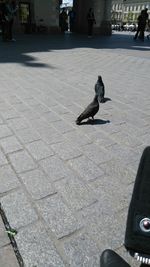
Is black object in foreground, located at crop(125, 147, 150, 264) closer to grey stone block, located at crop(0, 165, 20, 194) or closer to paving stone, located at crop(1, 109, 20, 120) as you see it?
grey stone block, located at crop(0, 165, 20, 194)

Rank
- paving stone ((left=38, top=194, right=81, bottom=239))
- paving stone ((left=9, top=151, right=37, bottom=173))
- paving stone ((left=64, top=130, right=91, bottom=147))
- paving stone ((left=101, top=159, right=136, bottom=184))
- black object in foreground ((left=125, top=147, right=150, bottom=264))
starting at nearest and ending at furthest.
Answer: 1. black object in foreground ((left=125, top=147, right=150, bottom=264))
2. paving stone ((left=38, top=194, right=81, bottom=239))
3. paving stone ((left=101, top=159, right=136, bottom=184))
4. paving stone ((left=9, top=151, right=37, bottom=173))
5. paving stone ((left=64, top=130, right=91, bottom=147))

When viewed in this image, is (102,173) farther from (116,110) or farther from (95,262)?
(116,110)

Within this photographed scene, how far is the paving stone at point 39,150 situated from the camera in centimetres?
340

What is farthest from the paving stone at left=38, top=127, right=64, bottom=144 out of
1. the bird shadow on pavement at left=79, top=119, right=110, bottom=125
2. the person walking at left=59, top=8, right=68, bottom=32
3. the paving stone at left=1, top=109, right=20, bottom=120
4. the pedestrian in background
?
the pedestrian in background

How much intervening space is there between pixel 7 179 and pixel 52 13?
20856mm

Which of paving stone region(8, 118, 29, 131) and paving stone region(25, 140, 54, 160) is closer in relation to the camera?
paving stone region(25, 140, 54, 160)

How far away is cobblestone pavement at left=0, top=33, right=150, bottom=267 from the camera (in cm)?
212

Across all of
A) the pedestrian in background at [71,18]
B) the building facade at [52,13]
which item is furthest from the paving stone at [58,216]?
the pedestrian in background at [71,18]

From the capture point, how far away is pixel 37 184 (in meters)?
2.84

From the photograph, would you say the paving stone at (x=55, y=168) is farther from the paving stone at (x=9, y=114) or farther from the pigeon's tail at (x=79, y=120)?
the paving stone at (x=9, y=114)

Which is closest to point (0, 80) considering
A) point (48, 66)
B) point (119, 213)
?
point (48, 66)

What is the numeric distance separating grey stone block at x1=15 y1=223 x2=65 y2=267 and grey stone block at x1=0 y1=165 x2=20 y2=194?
2.03ft

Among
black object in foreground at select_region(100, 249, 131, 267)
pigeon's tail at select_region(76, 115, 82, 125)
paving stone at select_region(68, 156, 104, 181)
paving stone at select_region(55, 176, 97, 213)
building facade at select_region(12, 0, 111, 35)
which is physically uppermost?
building facade at select_region(12, 0, 111, 35)

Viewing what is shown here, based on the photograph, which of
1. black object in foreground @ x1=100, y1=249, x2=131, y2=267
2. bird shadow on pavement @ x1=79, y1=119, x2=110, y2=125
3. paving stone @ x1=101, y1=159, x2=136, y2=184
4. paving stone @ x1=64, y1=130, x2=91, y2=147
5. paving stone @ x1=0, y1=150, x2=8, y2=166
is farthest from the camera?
bird shadow on pavement @ x1=79, y1=119, x2=110, y2=125
